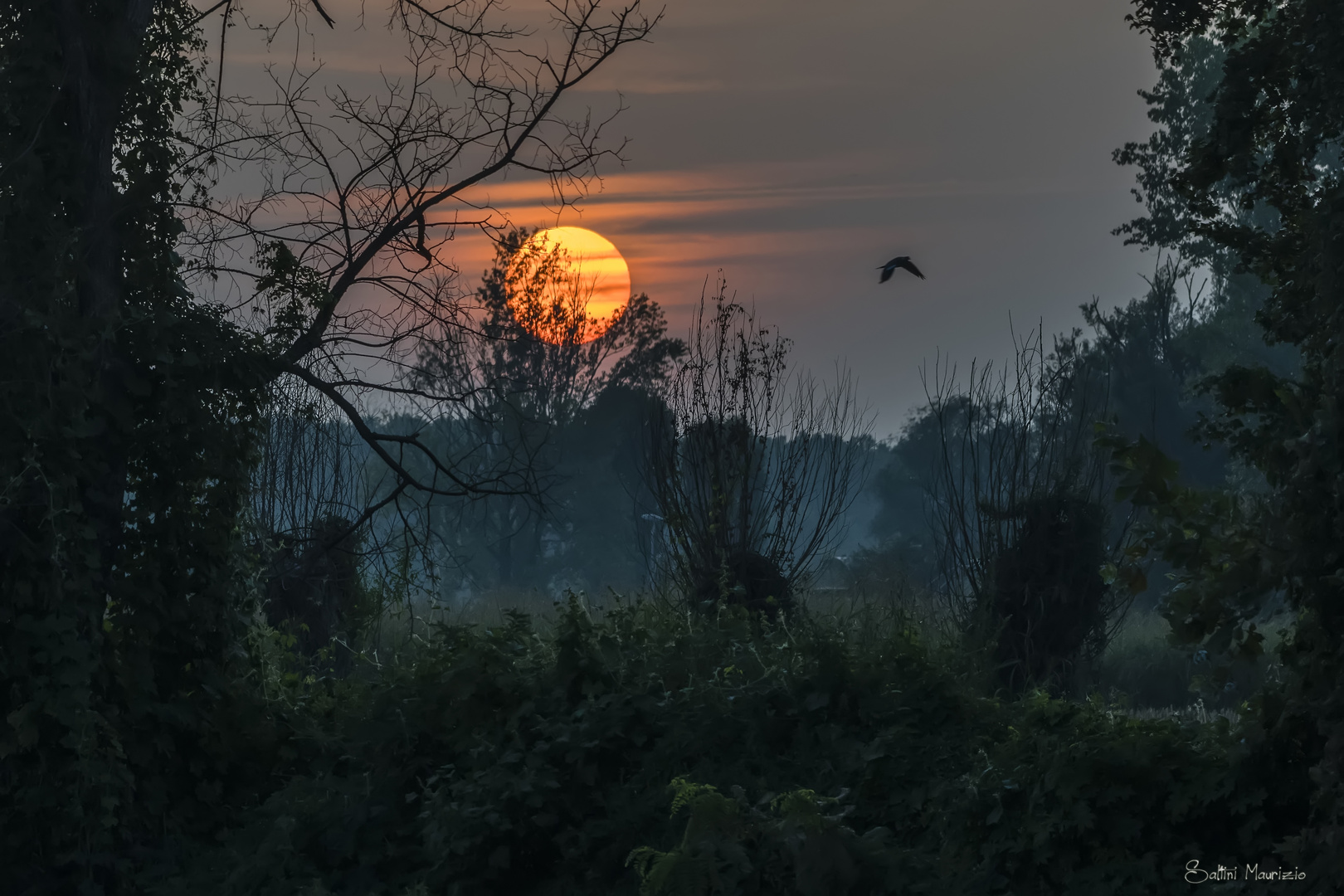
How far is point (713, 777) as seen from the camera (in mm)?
5730

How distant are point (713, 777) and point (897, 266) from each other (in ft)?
15.6

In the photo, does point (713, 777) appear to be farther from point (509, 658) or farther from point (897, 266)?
point (897, 266)

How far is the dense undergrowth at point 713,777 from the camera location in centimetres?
471

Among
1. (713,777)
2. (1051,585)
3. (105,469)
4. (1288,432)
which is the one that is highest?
(1288,432)

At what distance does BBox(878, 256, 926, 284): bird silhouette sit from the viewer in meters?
8.75

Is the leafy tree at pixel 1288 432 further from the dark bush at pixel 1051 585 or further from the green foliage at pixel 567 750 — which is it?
the dark bush at pixel 1051 585

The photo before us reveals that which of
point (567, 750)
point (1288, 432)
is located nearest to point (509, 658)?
point (567, 750)

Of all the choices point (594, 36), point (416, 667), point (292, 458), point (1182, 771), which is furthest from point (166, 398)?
point (292, 458)

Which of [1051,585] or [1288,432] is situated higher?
[1288,432]

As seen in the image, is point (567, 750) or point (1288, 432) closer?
point (1288, 432)

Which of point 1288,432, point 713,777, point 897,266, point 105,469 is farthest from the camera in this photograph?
point 897,266

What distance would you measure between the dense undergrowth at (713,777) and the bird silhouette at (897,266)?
2900 millimetres

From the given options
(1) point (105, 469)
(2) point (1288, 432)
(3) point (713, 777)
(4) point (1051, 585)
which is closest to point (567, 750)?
(3) point (713, 777)

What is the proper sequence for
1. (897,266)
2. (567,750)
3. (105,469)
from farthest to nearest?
(897,266) → (105,469) → (567,750)
